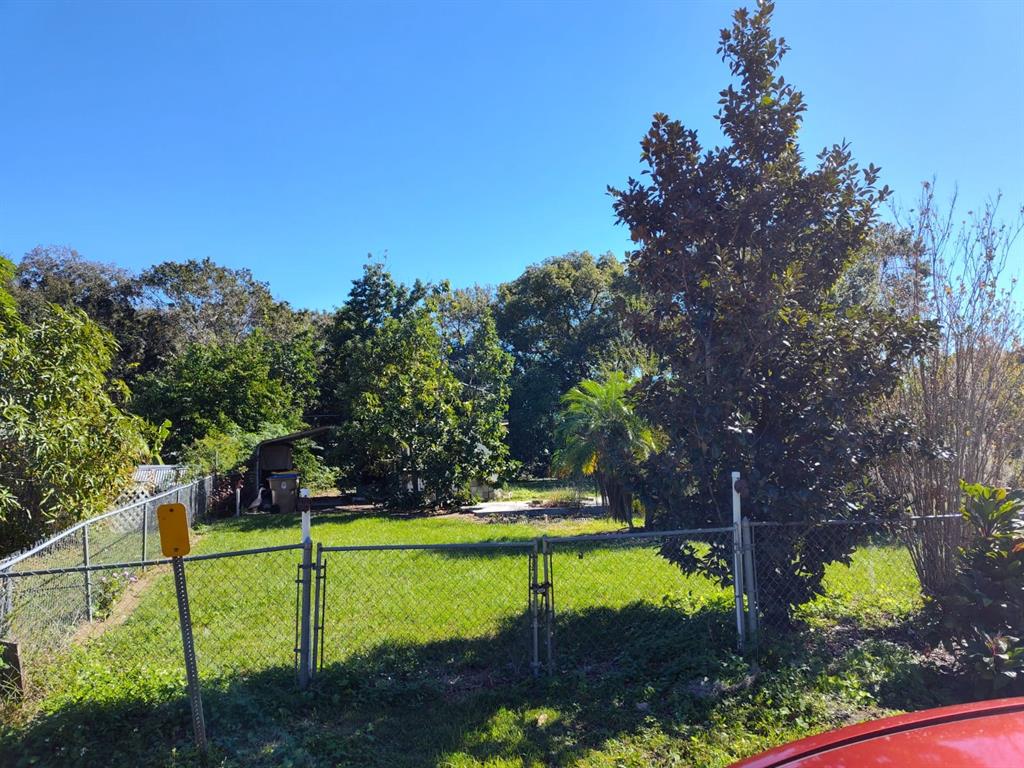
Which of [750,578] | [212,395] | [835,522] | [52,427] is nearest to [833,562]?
[835,522]

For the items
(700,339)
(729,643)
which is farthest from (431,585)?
(700,339)

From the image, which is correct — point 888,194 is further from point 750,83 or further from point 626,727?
point 626,727

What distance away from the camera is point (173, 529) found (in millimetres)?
3414

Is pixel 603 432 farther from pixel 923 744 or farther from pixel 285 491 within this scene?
pixel 923 744

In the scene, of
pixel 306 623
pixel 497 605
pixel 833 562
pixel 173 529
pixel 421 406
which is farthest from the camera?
pixel 421 406

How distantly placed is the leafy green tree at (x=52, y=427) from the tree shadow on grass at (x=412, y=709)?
A: 10.6 ft

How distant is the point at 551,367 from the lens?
3709 centimetres

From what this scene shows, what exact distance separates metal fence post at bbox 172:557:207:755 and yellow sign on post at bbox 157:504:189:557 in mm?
78

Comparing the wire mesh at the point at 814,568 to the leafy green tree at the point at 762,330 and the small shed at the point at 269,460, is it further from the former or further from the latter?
the small shed at the point at 269,460

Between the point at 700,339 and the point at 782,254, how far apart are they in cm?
99

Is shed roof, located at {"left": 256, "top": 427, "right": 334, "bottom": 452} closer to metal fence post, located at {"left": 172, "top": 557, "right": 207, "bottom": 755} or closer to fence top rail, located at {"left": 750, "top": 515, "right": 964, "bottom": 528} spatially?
metal fence post, located at {"left": 172, "top": 557, "right": 207, "bottom": 755}

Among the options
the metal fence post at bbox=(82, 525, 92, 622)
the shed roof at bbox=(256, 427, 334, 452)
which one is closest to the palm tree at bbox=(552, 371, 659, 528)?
the metal fence post at bbox=(82, 525, 92, 622)

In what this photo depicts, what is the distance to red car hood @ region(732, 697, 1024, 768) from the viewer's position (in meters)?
1.93

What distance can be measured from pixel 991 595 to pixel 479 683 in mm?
3725
